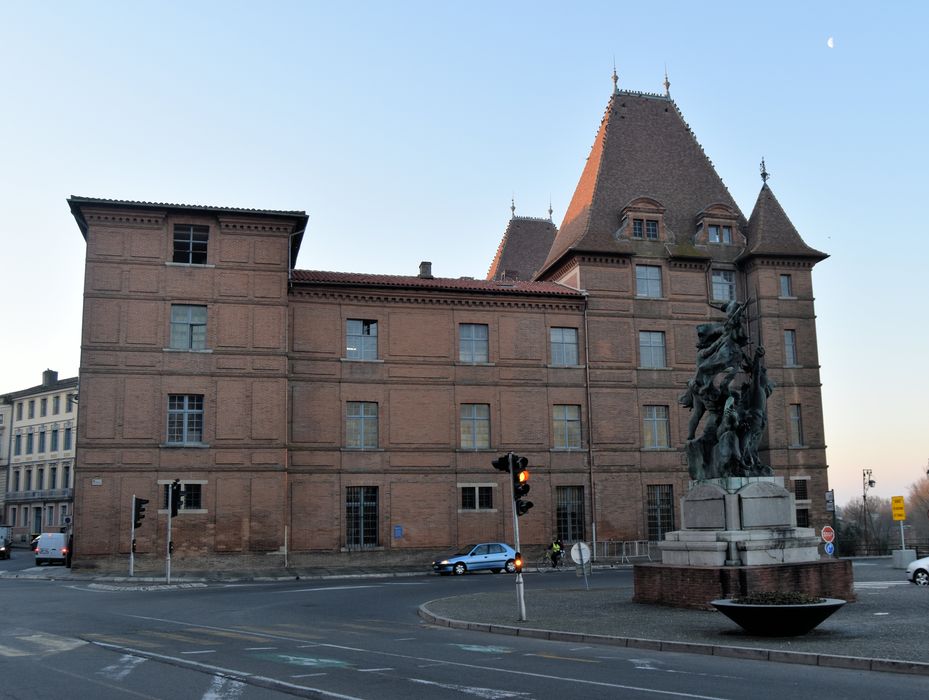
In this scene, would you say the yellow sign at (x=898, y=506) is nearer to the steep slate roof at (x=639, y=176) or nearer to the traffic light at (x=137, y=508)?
the steep slate roof at (x=639, y=176)

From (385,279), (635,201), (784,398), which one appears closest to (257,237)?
(385,279)

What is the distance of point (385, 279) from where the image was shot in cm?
4306

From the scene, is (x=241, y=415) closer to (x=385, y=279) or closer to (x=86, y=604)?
(x=385, y=279)

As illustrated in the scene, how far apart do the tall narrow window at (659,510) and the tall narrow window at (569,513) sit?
3413 millimetres

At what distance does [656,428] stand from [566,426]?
4.59 m

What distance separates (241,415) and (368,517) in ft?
24.0

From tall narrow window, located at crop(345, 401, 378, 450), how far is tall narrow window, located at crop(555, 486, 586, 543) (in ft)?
30.0

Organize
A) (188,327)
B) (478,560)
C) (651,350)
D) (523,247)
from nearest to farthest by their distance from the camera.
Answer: (478,560) → (188,327) → (651,350) → (523,247)

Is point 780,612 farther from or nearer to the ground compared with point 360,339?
nearer to the ground

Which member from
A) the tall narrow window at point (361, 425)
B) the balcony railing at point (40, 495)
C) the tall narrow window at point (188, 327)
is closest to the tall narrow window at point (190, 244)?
the tall narrow window at point (188, 327)

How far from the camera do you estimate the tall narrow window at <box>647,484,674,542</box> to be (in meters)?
44.0

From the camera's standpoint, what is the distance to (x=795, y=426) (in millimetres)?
44969

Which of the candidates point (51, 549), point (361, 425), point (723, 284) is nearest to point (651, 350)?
point (723, 284)

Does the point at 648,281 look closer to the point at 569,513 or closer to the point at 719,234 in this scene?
the point at 719,234
